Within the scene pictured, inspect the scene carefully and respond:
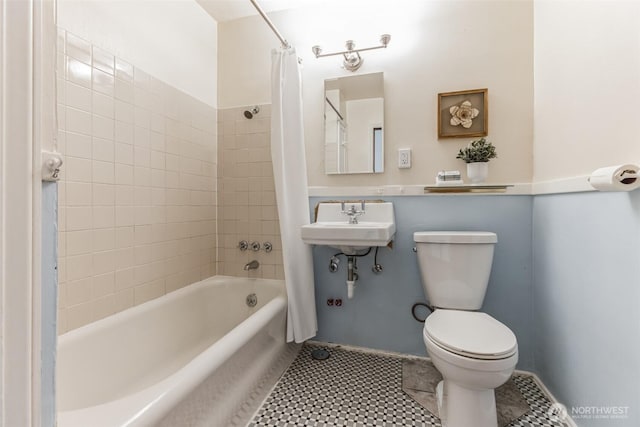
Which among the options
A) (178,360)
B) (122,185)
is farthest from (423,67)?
(178,360)

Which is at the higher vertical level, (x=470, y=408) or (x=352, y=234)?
(x=352, y=234)

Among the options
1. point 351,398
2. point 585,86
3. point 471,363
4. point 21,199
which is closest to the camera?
point 21,199

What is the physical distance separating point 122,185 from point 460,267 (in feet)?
5.62

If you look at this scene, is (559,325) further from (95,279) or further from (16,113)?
(95,279)

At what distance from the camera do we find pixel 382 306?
1891 mm

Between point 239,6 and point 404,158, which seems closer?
point 404,158

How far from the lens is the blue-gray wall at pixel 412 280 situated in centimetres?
169

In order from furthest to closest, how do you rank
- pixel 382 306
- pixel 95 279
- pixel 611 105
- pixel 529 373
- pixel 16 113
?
pixel 382 306 < pixel 529 373 < pixel 95 279 < pixel 611 105 < pixel 16 113

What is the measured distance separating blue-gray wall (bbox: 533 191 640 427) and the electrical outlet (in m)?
0.69

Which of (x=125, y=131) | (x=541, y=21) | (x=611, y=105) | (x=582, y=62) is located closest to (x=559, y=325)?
(x=611, y=105)

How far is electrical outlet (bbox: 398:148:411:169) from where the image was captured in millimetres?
1818

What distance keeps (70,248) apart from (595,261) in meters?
2.05

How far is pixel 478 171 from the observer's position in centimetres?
165

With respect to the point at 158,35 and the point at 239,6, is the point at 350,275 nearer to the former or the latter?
the point at 158,35
